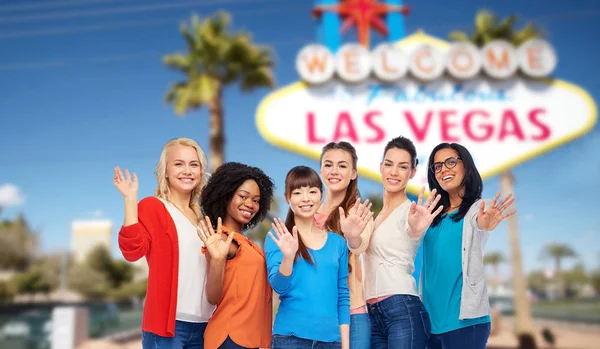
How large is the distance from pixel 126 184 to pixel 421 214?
1.80 m

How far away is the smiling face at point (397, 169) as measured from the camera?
3805mm

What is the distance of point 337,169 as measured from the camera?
382cm

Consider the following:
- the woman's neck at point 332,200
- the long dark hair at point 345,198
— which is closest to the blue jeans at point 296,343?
the long dark hair at point 345,198

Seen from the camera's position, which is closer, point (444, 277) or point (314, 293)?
point (314, 293)

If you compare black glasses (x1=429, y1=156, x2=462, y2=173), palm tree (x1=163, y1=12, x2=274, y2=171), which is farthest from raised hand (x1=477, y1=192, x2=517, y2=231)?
palm tree (x1=163, y1=12, x2=274, y2=171)

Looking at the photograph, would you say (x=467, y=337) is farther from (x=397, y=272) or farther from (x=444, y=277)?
(x=397, y=272)

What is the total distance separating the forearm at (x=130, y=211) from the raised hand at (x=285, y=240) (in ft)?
2.84

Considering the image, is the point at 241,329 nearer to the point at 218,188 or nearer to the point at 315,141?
the point at 218,188

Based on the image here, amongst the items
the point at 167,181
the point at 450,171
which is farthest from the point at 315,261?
the point at 167,181

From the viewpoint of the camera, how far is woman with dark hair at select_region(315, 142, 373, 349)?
3410 millimetres

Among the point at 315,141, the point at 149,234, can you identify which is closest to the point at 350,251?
the point at 149,234

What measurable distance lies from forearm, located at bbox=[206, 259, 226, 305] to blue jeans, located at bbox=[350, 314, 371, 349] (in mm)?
793

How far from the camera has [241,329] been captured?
331 cm

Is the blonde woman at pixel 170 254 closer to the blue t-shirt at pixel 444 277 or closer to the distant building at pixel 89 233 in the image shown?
the blue t-shirt at pixel 444 277
